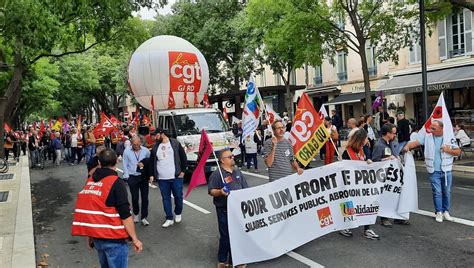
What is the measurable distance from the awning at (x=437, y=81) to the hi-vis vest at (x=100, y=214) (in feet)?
72.1

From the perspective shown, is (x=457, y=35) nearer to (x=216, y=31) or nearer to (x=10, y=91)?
(x=216, y=31)

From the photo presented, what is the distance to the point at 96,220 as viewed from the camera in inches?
171

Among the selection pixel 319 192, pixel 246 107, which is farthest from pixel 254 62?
pixel 319 192

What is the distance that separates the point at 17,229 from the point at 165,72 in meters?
7.57

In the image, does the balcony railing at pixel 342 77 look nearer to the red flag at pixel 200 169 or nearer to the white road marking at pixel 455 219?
the white road marking at pixel 455 219

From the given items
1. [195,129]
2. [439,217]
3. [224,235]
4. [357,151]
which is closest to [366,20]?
[195,129]

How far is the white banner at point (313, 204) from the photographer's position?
6047mm

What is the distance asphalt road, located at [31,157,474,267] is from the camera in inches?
246

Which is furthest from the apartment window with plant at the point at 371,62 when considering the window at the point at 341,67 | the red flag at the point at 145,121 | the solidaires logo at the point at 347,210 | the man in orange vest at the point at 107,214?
the man in orange vest at the point at 107,214

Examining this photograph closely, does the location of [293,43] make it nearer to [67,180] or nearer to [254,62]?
[67,180]

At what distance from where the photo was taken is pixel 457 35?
83.1 ft

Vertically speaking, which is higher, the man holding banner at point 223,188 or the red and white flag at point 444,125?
the red and white flag at point 444,125

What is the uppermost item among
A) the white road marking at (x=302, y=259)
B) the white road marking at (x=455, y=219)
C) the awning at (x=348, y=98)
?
the awning at (x=348, y=98)

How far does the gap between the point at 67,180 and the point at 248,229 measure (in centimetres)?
1236
